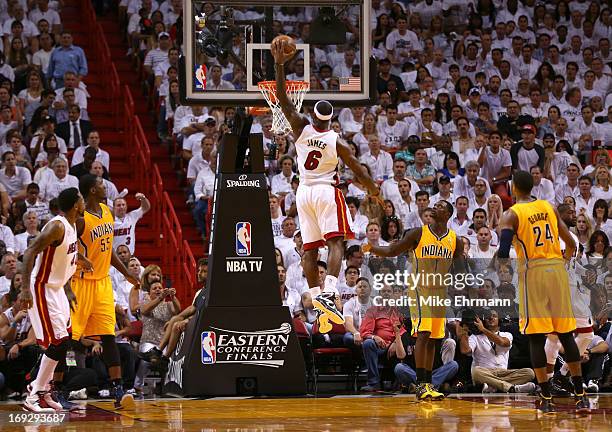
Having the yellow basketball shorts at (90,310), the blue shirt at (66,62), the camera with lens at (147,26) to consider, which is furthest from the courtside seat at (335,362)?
the camera with lens at (147,26)

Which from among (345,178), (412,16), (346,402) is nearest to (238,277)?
(346,402)

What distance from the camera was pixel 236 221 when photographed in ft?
41.0

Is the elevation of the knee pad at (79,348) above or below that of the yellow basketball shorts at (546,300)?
below

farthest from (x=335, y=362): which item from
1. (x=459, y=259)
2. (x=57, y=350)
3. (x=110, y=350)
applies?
(x=57, y=350)

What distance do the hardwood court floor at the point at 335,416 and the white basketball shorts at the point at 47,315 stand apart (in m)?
0.78

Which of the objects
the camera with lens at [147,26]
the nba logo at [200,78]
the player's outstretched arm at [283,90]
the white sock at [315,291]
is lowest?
the white sock at [315,291]

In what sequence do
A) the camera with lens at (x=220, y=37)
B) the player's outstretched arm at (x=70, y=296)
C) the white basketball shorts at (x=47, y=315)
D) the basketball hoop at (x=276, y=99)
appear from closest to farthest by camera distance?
the white basketball shorts at (x=47, y=315) < the basketball hoop at (x=276, y=99) < the player's outstretched arm at (x=70, y=296) < the camera with lens at (x=220, y=37)

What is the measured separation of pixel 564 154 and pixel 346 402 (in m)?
7.86

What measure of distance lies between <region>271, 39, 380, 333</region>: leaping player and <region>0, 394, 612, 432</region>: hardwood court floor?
100cm

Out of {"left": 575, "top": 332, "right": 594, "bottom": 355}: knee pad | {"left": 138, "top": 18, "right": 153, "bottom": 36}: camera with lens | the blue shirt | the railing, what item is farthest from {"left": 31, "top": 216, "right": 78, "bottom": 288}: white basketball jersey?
{"left": 138, "top": 18, "right": 153, "bottom": 36}: camera with lens

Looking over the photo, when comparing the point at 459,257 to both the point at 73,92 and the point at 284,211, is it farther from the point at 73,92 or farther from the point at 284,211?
the point at 73,92

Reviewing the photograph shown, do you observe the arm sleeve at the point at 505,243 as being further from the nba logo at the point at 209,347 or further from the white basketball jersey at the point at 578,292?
the nba logo at the point at 209,347

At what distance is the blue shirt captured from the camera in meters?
18.2

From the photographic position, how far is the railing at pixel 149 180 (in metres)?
15.0
